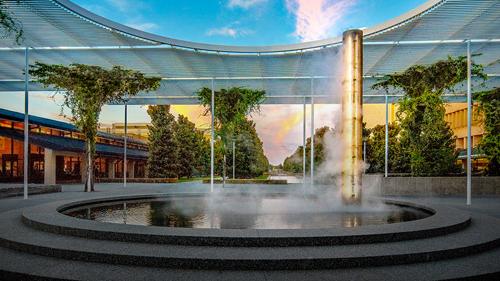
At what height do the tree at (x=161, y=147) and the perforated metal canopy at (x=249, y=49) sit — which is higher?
the perforated metal canopy at (x=249, y=49)

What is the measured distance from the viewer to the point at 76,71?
17.2 m

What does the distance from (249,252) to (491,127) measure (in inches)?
669

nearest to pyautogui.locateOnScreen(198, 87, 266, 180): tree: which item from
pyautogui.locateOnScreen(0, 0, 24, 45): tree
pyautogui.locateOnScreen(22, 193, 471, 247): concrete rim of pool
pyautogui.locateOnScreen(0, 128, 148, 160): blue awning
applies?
pyautogui.locateOnScreen(0, 0, 24, 45): tree

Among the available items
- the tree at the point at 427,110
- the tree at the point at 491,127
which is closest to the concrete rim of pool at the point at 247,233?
the tree at the point at 427,110

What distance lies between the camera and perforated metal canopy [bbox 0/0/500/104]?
14516mm

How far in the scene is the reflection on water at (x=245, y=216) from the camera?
8.27 m

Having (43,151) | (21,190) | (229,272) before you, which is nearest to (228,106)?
(21,190)

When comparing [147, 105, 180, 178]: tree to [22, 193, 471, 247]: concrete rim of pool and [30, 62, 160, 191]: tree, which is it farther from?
[22, 193, 471, 247]: concrete rim of pool

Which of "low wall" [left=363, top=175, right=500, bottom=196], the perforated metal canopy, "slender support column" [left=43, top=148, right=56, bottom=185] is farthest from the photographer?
"slender support column" [left=43, top=148, right=56, bottom=185]

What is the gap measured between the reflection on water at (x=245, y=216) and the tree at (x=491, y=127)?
28.9 ft

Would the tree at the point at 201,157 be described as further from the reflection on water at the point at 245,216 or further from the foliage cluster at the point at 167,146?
the reflection on water at the point at 245,216

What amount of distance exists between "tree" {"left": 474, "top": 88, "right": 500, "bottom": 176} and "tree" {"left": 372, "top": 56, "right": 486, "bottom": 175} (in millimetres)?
1265

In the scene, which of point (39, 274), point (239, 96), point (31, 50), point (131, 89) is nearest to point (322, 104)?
point (239, 96)

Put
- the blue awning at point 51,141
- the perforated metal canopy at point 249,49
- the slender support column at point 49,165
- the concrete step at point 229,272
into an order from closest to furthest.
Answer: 1. the concrete step at point 229,272
2. the perforated metal canopy at point 249,49
3. the slender support column at point 49,165
4. the blue awning at point 51,141
